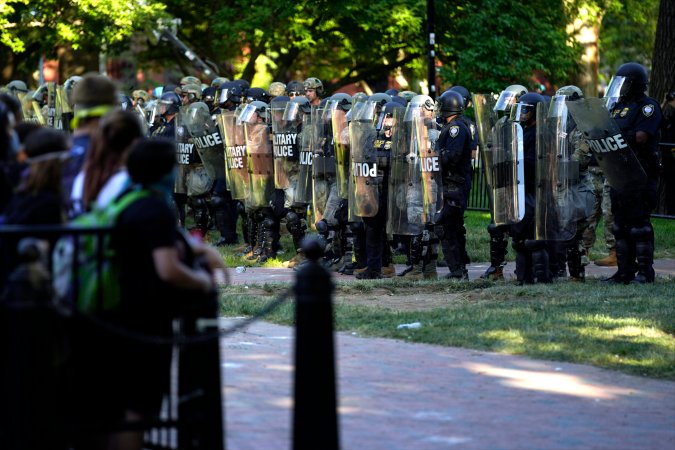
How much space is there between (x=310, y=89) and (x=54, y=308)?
1260cm

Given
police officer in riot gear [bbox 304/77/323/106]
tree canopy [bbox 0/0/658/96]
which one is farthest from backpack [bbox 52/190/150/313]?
tree canopy [bbox 0/0/658/96]

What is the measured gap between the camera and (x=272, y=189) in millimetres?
16500

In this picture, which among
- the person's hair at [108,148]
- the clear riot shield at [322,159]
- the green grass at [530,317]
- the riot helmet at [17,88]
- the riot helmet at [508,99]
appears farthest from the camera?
the riot helmet at [17,88]

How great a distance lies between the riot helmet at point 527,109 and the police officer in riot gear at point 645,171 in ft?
2.19

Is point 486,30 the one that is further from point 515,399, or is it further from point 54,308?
point 54,308

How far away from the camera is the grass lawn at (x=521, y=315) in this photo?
9109mm

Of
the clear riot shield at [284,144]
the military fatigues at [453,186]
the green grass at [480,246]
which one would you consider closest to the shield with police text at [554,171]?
the military fatigues at [453,186]

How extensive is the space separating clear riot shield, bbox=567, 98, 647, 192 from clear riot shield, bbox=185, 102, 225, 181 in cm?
628

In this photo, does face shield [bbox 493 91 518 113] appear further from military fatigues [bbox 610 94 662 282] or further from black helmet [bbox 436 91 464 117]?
military fatigues [bbox 610 94 662 282]

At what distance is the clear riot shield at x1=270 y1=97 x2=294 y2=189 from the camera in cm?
1599

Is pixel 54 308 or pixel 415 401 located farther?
pixel 415 401

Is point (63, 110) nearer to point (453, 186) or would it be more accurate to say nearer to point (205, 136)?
point (205, 136)

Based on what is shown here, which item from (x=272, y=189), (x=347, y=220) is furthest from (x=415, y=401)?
(x=272, y=189)

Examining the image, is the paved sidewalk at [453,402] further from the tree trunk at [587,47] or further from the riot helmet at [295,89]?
the tree trunk at [587,47]
